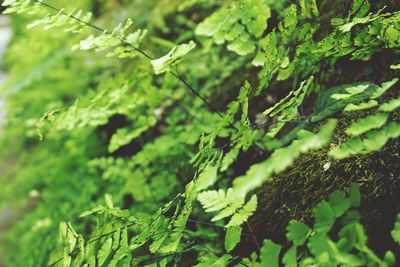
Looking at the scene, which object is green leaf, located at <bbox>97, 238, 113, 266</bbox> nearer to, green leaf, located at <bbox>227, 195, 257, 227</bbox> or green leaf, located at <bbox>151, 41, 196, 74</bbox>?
green leaf, located at <bbox>227, 195, 257, 227</bbox>

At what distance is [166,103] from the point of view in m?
2.59

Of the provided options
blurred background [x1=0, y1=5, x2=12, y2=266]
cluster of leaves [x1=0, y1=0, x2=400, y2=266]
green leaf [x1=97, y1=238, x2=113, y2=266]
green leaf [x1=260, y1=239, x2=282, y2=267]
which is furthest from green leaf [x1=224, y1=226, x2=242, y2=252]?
blurred background [x1=0, y1=5, x2=12, y2=266]

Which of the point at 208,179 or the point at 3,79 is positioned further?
the point at 3,79

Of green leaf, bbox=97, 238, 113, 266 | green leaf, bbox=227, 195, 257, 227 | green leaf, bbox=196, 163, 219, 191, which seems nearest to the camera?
green leaf, bbox=196, 163, 219, 191

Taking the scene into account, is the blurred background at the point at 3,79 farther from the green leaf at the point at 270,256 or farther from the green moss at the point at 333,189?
the green leaf at the point at 270,256

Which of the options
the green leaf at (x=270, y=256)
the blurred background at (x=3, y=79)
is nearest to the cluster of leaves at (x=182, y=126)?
the green leaf at (x=270, y=256)

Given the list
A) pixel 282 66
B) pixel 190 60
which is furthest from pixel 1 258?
pixel 282 66

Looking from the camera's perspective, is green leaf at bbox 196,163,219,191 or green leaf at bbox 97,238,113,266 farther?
green leaf at bbox 97,238,113,266

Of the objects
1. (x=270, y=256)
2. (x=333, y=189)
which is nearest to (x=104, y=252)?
(x=270, y=256)

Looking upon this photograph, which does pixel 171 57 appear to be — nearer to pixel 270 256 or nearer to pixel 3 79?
pixel 270 256

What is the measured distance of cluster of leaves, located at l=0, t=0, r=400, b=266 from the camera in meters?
0.90

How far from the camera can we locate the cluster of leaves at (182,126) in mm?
905

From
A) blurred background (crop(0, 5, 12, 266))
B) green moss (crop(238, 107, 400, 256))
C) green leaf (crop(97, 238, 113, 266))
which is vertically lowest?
blurred background (crop(0, 5, 12, 266))

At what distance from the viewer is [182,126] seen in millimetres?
2127
